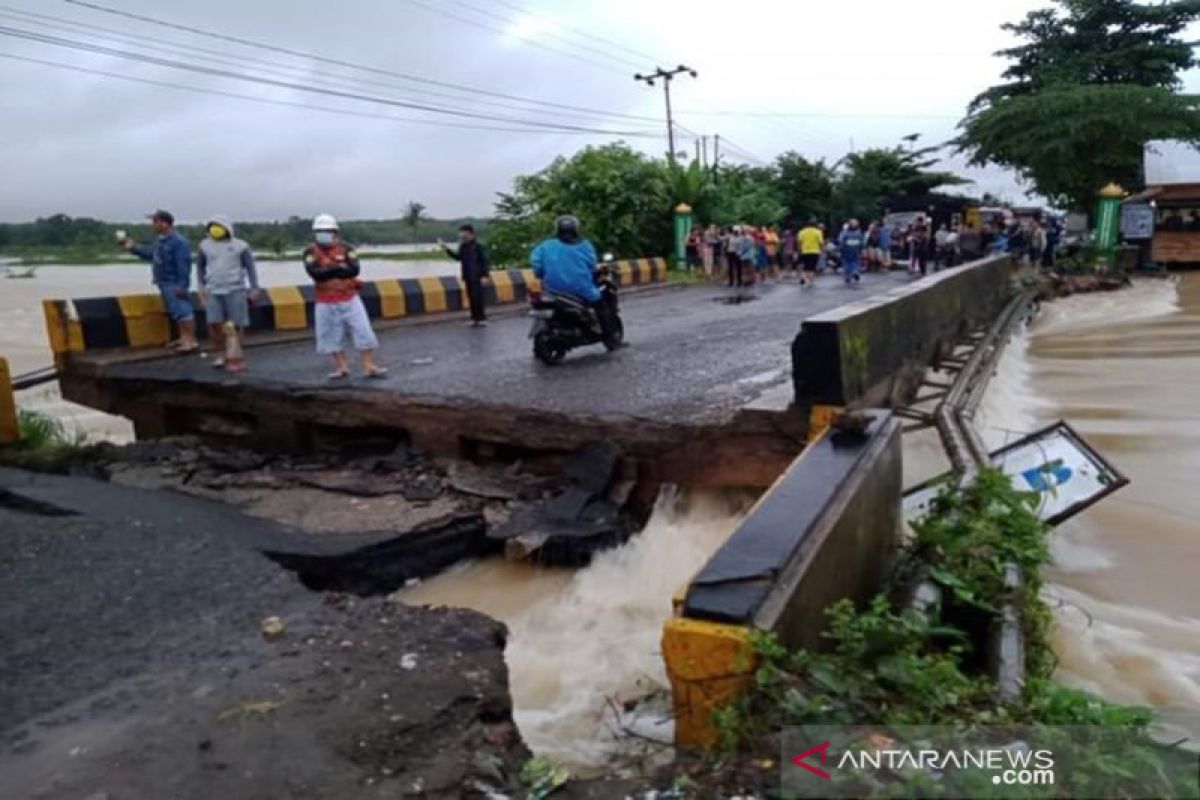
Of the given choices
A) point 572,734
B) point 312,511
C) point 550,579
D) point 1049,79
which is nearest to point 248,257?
point 312,511

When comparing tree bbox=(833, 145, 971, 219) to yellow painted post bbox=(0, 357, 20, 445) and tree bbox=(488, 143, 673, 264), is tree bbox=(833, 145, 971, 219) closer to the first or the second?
tree bbox=(488, 143, 673, 264)

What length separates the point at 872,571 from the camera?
A: 168 inches

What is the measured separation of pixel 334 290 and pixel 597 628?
13.5 feet

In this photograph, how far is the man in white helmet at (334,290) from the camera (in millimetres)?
7586

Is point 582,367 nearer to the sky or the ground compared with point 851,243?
nearer to the ground

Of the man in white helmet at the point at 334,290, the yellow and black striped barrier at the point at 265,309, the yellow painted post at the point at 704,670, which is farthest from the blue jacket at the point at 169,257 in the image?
the yellow painted post at the point at 704,670

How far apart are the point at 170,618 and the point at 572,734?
1797mm

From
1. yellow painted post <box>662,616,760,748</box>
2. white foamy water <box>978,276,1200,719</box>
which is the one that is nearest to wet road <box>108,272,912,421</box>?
white foamy water <box>978,276,1200,719</box>

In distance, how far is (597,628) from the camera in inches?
191

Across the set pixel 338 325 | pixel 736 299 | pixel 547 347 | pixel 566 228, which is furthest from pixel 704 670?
pixel 736 299

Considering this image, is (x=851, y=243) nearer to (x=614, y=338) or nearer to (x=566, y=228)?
(x=614, y=338)

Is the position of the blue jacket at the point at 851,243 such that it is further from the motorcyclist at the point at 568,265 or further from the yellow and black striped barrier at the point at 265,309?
the motorcyclist at the point at 568,265

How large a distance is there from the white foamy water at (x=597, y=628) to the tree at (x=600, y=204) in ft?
Answer: 61.8

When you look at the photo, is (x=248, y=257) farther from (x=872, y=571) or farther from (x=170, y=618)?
(x=872, y=571)
